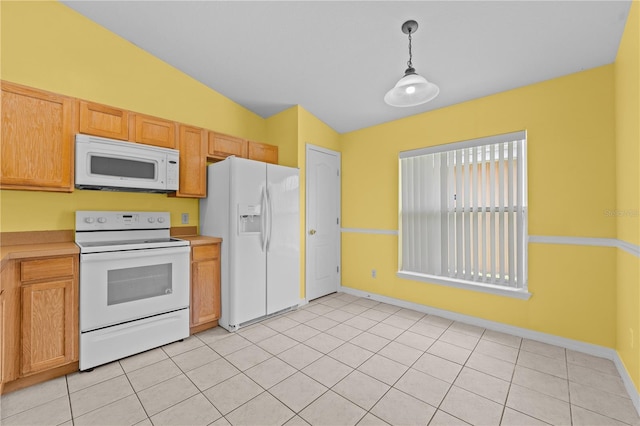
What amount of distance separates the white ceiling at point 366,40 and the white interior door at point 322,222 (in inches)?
40.8

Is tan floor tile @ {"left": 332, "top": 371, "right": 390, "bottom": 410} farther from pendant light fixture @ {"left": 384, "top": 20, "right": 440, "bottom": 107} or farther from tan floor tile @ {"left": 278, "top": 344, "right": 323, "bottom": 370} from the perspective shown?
pendant light fixture @ {"left": 384, "top": 20, "right": 440, "bottom": 107}

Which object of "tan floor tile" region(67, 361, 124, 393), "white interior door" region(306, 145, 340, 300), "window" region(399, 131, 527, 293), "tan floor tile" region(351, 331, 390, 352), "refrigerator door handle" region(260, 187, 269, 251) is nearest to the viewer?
"tan floor tile" region(67, 361, 124, 393)

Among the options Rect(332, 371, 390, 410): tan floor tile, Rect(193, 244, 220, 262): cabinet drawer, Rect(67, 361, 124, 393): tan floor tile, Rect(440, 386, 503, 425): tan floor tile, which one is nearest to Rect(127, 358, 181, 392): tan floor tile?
Rect(67, 361, 124, 393): tan floor tile

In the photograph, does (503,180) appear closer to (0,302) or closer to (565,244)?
(565,244)

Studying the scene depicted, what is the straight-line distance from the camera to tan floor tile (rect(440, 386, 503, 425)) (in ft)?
5.32

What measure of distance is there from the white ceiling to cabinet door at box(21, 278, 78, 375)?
2386 millimetres

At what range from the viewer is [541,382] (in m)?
1.98

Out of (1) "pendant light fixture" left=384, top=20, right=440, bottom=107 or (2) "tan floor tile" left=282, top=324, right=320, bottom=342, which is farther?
(2) "tan floor tile" left=282, top=324, right=320, bottom=342

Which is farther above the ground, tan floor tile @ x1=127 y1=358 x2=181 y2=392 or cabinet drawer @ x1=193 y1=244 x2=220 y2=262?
cabinet drawer @ x1=193 y1=244 x2=220 y2=262

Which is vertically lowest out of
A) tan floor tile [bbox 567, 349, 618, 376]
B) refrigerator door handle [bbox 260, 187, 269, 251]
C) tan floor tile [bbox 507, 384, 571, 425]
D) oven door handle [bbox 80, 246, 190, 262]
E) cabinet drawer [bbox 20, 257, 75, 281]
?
tan floor tile [bbox 507, 384, 571, 425]

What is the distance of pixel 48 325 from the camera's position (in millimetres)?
1960

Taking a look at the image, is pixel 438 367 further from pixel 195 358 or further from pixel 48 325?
pixel 48 325

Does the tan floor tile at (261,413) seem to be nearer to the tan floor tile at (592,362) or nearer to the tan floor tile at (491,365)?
the tan floor tile at (491,365)

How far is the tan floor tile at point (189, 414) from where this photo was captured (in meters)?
1.59
